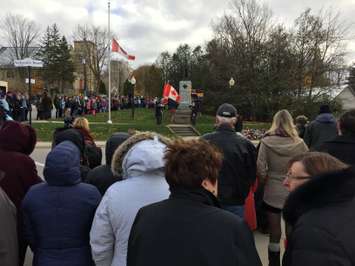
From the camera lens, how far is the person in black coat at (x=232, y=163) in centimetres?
451

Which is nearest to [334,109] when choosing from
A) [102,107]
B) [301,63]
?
[301,63]

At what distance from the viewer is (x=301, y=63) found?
138ft

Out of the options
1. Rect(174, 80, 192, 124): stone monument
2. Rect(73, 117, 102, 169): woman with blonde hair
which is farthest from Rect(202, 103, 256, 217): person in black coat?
Rect(174, 80, 192, 124): stone monument

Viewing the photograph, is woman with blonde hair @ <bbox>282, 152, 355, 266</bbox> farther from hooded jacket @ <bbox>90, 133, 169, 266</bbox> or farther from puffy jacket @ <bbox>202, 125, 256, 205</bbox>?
puffy jacket @ <bbox>202, 125, 256, 205</bbox>

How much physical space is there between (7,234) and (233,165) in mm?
2303

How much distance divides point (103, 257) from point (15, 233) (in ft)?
2.20

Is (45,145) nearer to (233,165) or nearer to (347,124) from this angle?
(233,165)

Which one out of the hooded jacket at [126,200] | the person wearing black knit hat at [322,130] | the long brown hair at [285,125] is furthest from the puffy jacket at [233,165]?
the person wearing black knit hat at [322,130]

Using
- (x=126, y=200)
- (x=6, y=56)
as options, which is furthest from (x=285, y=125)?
(x=6, y=56)

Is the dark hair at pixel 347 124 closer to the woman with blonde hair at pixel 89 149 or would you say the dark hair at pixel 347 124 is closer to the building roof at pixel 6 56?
the woman with blonde hair at pixel 89 149

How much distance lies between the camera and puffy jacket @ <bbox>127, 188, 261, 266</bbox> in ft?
6.54

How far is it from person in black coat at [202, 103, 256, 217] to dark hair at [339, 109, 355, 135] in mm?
914

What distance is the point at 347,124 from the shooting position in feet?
14.6

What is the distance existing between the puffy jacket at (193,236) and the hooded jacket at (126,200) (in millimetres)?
726
